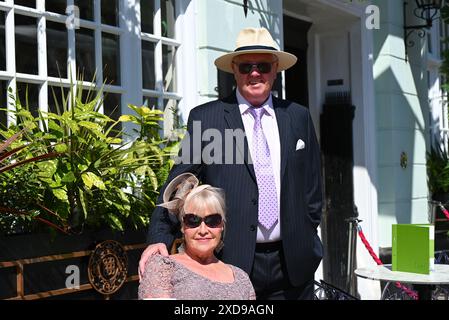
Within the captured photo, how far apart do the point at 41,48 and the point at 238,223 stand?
1619 millimetres

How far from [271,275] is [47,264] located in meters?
1.00

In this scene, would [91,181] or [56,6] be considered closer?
[91,181]

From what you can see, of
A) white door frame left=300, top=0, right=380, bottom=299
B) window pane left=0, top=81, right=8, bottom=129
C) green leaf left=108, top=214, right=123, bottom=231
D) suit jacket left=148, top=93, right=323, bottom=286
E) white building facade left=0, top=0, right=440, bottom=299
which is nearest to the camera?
suit jacket left=148, top=93, right=323, bottom=286

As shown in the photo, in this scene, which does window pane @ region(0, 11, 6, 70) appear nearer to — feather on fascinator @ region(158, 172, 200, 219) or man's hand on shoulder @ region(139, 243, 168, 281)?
feather on fascinator @ region(158, 172, 200, 219)

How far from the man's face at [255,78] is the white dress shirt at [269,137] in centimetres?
5

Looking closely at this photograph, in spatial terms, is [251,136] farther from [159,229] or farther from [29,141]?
[29,141]

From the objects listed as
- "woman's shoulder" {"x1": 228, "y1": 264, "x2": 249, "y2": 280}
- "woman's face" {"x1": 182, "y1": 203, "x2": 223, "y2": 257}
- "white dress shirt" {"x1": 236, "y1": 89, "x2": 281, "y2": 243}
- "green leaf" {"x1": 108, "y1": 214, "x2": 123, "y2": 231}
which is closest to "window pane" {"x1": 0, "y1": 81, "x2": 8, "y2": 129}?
"green leaf" {"x1": 108, "y1": 214, "x2": 123, "y2": 231}

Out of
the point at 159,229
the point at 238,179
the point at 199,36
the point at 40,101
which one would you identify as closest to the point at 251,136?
the point at 238,179

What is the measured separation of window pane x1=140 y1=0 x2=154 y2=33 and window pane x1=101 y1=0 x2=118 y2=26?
0.24m

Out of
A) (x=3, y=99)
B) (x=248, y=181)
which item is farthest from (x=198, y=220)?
(x=3, y=99)

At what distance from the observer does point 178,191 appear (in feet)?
9.94

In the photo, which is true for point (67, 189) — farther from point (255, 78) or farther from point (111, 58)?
point (111, 58)

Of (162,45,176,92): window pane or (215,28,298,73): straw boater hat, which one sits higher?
(162,45,176,92): window pane

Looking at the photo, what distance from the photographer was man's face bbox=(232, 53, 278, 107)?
3.36m
